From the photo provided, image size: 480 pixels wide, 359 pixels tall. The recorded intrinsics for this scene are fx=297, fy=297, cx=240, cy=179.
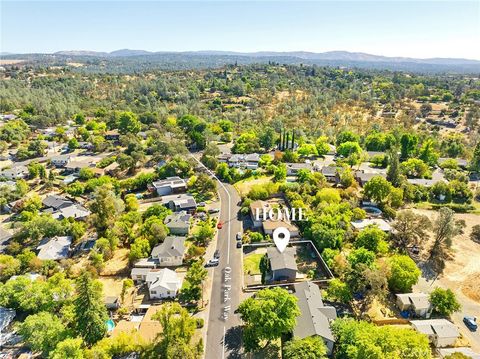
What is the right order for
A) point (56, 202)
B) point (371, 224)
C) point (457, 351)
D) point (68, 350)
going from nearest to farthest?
point (68, 350) → point (457, 351) → point (371, 224) → point (56, 202)

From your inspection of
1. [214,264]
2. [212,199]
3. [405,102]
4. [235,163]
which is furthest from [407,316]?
[405,102]

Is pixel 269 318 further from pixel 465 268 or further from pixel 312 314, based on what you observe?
pixel 465 268

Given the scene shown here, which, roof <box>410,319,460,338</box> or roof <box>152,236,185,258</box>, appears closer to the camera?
roof <box>410,319,460,338</box>

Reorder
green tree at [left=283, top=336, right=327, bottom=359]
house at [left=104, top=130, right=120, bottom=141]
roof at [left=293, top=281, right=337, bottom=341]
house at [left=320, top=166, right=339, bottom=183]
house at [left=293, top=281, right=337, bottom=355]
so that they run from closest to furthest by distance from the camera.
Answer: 1. green tree at [left=283, top=336, right=327, bottom=359]
2. house at [left=293, top=281, right=337, bottom=355]
3. roof at [left=293, top=281, right=337, bottom=341]
4. house at [left=320, top=166, right=339, bottom=183]
5. house at [left=104, top=130, right=120, bottom=141]

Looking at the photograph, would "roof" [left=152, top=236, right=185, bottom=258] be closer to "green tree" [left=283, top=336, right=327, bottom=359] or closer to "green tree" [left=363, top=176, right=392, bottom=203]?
"green tree" [left=283, top=336, right=327, bottom=359]

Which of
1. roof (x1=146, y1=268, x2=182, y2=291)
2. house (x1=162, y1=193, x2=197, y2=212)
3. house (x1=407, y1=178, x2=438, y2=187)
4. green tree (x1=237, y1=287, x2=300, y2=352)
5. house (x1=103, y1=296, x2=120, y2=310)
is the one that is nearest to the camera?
green tree (x1=237, y1=287, x2=300, y2=352)

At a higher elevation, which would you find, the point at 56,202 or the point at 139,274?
the point at 56,202

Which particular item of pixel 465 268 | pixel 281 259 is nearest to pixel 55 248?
pixel 281 259

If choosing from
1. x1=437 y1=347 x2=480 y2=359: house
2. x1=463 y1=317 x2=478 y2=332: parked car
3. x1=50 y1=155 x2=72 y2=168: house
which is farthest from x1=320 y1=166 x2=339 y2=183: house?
x1=50 y1=155 x2=72 y2=168: house
